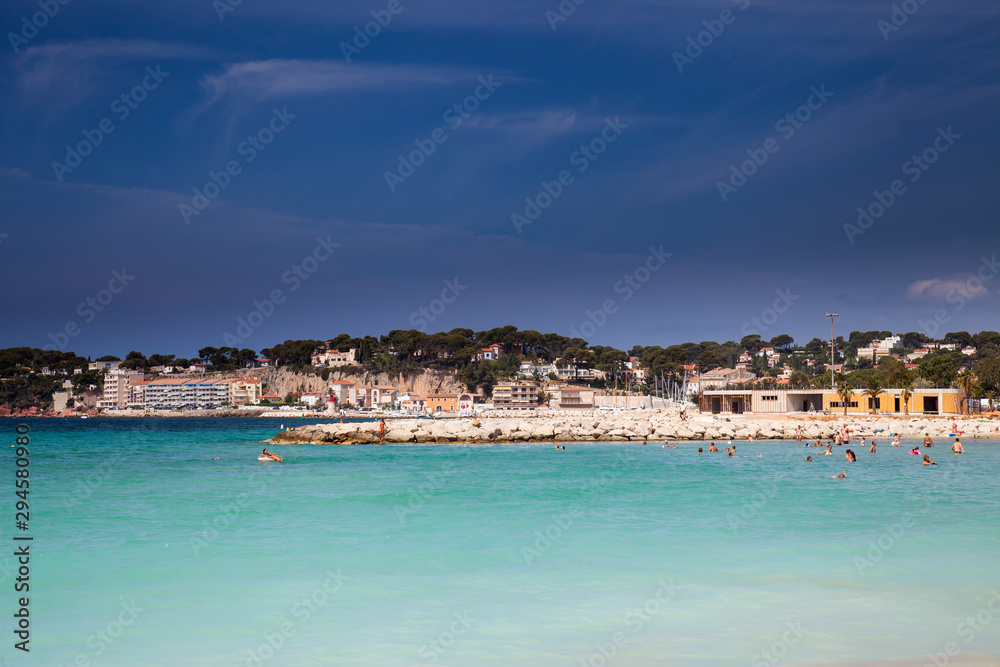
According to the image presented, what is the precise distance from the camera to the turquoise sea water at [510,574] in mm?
7160

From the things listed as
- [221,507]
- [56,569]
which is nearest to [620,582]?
[56,569]

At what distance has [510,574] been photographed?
999 centimetres

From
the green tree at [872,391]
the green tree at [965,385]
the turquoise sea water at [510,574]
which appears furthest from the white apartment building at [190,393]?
the turquoise sea water at [510,574]

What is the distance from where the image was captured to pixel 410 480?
2269 cm

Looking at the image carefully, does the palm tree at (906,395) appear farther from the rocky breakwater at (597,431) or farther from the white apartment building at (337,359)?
the white apartment building at (337,359)

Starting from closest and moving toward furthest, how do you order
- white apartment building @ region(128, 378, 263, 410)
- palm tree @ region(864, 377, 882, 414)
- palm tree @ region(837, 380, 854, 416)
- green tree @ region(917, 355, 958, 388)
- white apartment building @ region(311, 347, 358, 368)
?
palm tree @ region(864, 377, 882, 414) → palm tree @ region(837, 380, 854, 416) → green tree @ region(917, 355, 958, 388) → white apartment building @ region(128, 378, 263, 410) → white apartment building @ region(311, 347, 358, 368)

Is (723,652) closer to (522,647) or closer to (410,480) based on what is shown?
(522,647)

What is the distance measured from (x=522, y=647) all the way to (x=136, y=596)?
493 cm

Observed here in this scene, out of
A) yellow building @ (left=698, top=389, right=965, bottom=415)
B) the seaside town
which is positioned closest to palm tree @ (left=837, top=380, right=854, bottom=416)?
yellow building @ (left=698, top=389, right=965, bottom=415)

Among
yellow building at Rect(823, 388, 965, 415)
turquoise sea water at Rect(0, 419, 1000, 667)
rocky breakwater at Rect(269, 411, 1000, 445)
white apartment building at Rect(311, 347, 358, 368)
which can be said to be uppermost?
white apartment building at Rect(311, 347, 358, 368)

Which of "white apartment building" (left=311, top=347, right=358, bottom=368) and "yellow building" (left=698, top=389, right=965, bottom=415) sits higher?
"white apartment building" (left=311, top=347, right=358, bottom=368)

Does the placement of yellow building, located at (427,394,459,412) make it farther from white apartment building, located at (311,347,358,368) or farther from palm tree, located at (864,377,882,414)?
palm tree, located at (864,377,882,414)

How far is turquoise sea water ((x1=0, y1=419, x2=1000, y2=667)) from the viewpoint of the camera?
7160 mm

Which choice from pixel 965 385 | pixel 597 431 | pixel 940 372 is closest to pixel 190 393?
pixel 597 431
